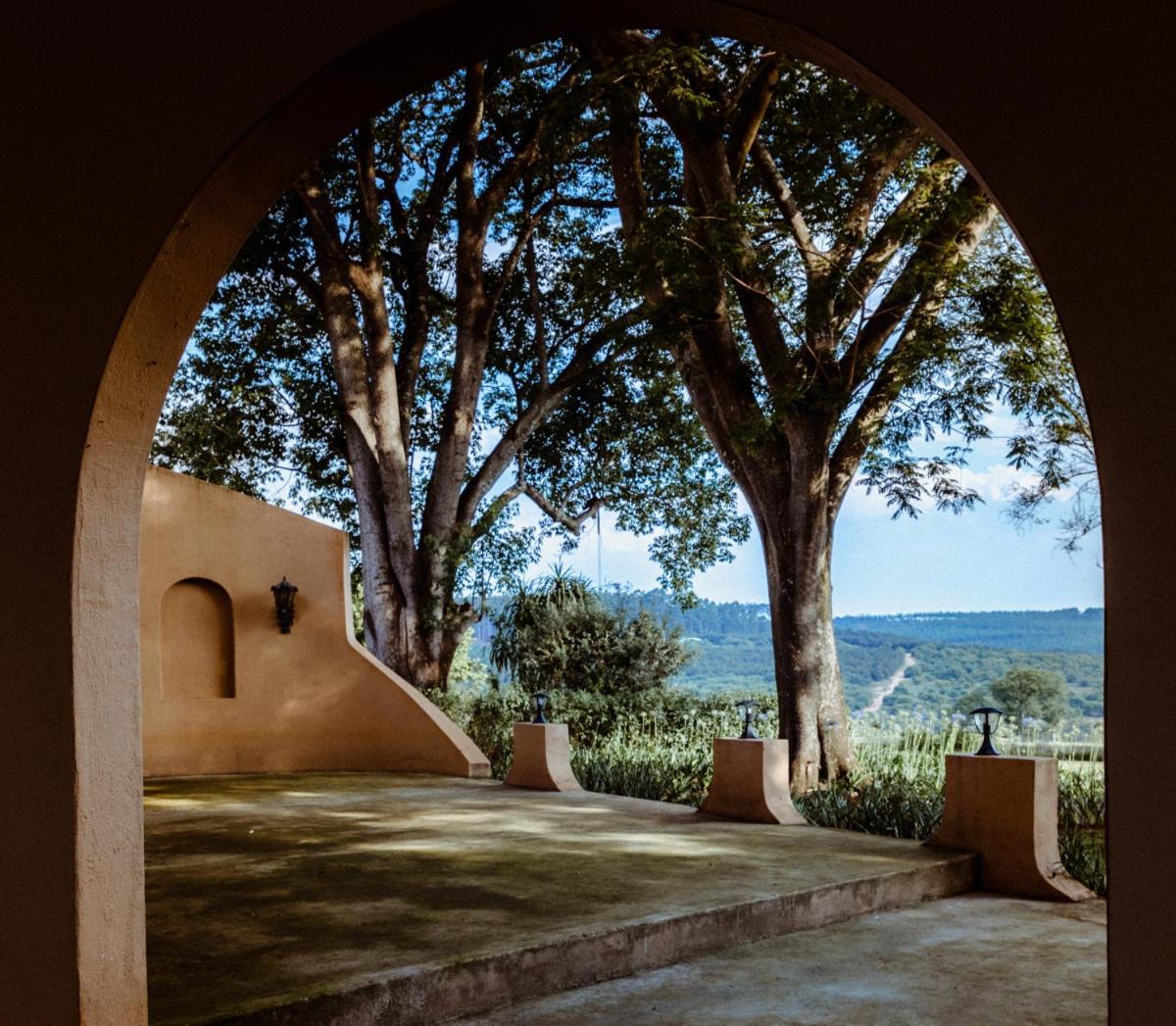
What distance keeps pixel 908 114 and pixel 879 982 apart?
4010mm

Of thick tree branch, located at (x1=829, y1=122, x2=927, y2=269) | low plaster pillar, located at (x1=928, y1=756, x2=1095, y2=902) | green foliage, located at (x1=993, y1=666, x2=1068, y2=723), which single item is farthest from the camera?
green foliage, located at (x1=993, y1=666, x2=1068, y2=723)

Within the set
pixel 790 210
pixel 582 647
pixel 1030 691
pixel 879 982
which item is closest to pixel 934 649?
pixel 1030 691

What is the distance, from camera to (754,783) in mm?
8859

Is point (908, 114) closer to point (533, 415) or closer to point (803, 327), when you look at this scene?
point (803, 327)

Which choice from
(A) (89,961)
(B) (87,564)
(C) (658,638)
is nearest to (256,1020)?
(A) (89,961)

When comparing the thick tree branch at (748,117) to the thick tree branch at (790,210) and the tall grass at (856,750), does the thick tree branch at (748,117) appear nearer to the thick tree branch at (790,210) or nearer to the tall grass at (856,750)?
the thick tree branch at (790,210)

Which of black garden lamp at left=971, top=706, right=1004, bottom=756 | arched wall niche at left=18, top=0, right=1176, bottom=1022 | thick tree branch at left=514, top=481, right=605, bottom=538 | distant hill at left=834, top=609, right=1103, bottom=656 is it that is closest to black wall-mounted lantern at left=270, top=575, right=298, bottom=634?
thick tree branch at left=514, top=481, right=605, bottom=538

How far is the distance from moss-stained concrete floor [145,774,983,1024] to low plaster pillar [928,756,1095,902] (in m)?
0.32

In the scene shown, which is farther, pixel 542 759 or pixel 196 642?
pixel 196 642

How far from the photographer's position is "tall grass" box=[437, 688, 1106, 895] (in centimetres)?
885

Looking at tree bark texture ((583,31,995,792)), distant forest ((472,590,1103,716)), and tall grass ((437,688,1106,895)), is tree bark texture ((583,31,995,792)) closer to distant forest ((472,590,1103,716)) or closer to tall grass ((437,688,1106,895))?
tall grass ((437,688,1106,895))

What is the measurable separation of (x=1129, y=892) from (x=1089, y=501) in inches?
542

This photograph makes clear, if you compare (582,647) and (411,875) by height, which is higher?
(582,647)

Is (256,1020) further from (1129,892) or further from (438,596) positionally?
(438,596)
